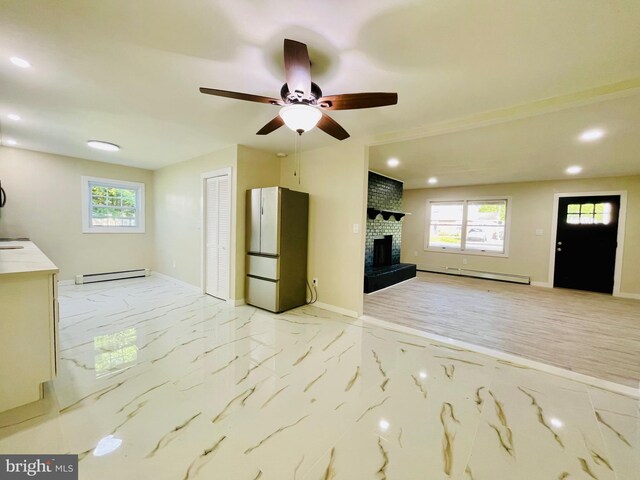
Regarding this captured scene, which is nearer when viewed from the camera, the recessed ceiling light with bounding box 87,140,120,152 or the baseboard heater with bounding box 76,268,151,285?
the recessed ceiling light with bounding box 87,140,120,152

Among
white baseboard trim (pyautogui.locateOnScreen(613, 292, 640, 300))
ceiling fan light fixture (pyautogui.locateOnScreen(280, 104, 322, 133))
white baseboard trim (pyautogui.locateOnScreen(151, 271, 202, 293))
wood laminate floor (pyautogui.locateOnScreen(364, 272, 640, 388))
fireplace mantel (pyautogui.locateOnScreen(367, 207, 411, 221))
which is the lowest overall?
wood laminate floor (pyautogui.locateOnScreen(364, 272, 640, 388))

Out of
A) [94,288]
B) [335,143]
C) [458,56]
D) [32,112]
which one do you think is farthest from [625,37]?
[94,288]

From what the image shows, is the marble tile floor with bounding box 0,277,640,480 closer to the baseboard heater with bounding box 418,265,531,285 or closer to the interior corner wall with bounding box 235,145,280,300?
the interior corner wall with bounding box 235,145,280,300

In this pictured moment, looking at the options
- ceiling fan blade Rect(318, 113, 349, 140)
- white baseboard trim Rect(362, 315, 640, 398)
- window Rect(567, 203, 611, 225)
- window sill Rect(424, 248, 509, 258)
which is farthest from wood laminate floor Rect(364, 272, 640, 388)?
ceiling fan blade Rect(318, 113, 349, 140)

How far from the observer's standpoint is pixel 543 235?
5926mm

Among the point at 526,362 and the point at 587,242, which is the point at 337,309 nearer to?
the point at 526,362

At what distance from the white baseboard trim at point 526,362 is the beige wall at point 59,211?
5.37 meters

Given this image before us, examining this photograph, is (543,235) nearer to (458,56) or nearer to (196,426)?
(458,56)

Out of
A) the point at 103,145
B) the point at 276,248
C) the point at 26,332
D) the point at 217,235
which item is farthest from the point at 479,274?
the point at 103,145

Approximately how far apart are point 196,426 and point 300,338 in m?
1.36

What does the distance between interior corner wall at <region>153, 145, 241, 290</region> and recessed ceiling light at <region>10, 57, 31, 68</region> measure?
207 centimetres

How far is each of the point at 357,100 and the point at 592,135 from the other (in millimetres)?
3331

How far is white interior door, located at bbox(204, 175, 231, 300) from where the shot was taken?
402 cm

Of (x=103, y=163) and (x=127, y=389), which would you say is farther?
(x=103, y=163)
